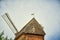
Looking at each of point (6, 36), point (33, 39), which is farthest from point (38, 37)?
point (6, 36)

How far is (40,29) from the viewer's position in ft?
97.0

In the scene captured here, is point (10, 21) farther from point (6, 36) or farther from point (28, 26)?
point (6, 36)

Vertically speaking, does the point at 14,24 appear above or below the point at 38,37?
above

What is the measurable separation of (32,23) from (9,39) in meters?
6.03

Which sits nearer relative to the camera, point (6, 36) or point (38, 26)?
point (6, 36)

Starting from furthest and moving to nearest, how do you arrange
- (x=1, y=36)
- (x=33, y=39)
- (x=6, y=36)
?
1. (x=33, y=39)
2. (x=6, y=36)
3. (x=1, y=36)

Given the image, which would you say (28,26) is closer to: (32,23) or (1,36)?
(32,23)

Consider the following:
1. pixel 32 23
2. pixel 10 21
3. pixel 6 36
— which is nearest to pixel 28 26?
pixel 32 23

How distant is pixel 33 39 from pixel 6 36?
17.1ft

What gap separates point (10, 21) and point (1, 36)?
6.11 metres

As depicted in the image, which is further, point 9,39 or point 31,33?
point 31,33

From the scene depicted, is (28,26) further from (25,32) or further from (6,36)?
(6,36)

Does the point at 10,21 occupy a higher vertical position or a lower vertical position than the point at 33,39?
higher

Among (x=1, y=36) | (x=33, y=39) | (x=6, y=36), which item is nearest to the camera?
(x=1, y=36)
